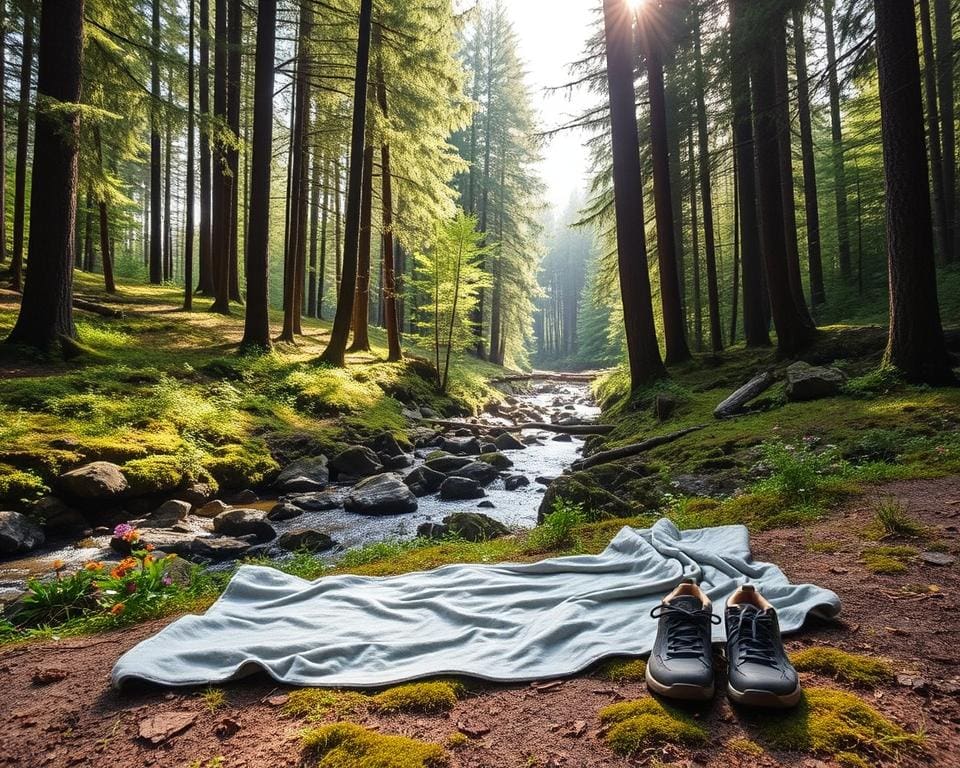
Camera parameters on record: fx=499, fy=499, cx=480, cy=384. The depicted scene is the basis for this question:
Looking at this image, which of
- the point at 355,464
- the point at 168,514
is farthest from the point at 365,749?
the point at 355,464

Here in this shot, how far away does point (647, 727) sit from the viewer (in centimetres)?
180

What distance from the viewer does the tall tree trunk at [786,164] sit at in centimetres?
957

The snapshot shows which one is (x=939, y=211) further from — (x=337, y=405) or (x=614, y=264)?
(x=337, y=405)

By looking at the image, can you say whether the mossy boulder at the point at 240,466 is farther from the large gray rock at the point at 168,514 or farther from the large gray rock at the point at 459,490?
the large gray rock at the point at 459,490

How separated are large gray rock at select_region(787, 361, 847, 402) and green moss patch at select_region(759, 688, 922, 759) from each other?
7121 mm

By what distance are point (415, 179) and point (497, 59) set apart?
17809 millimetres

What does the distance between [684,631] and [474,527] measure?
374cm

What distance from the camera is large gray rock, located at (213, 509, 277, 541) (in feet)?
20.8

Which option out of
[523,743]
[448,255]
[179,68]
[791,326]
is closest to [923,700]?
[523,743]

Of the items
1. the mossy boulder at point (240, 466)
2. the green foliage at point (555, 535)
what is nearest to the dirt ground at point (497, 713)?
the green foliage at point (555, 535)

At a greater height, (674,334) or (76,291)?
(76,291)

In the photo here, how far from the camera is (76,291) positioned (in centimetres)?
1512

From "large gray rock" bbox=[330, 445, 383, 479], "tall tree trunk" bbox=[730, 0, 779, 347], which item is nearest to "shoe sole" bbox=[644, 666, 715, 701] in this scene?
"large gray rock" bbox=[330, 445, 383, 479]

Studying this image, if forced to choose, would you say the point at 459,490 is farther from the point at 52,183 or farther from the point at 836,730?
the point at 52,183
